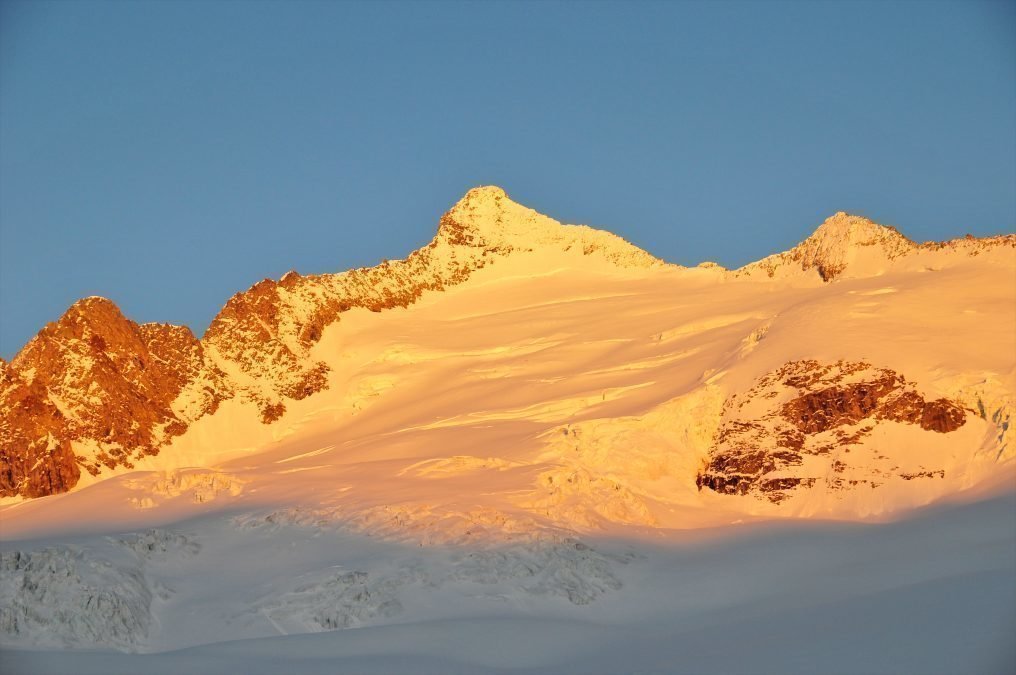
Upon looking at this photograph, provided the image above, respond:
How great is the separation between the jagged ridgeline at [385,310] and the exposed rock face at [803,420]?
0.29ft

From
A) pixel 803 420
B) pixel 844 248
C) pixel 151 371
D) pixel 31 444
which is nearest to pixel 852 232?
pixel 844 248

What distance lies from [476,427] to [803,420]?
77.4 feet

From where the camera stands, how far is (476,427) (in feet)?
326

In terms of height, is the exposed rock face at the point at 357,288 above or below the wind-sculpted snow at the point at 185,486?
above

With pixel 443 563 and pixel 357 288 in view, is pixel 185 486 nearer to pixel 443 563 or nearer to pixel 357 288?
pixel 443 563

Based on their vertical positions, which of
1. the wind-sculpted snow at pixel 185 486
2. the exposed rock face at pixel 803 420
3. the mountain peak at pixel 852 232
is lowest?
the exposed rock face at pixel 803 420

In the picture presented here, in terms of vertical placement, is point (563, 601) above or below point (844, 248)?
below

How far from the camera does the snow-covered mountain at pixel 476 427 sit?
68.4 meters

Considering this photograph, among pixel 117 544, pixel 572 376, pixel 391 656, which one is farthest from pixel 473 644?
pixel 572 376

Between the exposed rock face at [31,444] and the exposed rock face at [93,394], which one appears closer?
the exposed rock face at [31,444]

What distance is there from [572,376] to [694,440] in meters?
18.4

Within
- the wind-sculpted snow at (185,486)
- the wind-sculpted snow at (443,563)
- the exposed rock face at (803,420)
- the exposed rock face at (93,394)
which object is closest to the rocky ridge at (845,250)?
the exposed rock face at (803,420)

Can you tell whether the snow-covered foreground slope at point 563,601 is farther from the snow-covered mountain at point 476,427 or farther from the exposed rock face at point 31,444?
the exposed rock face at point 31,444

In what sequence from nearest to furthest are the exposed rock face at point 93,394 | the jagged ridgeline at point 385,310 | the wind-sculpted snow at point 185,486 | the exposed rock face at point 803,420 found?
the wind-sculpted snow at point 185,486, the exposed rock face at point 803,420, the jagged ridgeline at point 385,310, the exposed rock face at point 93,394
